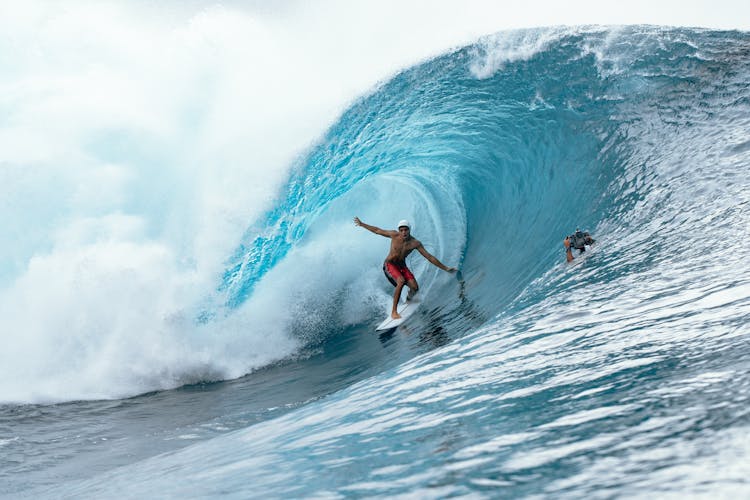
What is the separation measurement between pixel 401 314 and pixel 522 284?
216 centimetres

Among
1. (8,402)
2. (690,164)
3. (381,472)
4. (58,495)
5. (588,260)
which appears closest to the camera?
(381,472)

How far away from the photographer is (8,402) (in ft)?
23.5

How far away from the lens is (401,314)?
784 centimetres

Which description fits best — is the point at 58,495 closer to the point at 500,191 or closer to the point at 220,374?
the point at 220,374

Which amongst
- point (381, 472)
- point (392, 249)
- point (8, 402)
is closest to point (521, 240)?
point (392, 249)

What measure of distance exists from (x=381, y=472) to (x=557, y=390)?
977mm

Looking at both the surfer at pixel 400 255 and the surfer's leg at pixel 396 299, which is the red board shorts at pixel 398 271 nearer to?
the surfer at pixel 400 255

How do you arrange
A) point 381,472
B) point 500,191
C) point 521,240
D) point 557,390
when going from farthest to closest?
1. point 500,191
2. point 521,240
3. point 557,390
4. point 381,472

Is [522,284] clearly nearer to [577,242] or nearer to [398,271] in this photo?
[577,242]

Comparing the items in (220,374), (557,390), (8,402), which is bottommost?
(557,390)

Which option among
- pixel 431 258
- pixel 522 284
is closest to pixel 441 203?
pixel 431 258

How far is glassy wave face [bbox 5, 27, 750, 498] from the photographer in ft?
7.27

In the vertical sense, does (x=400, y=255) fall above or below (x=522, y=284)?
above

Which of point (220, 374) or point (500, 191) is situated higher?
point (500, 191)
